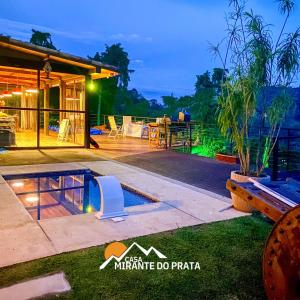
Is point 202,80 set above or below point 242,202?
above

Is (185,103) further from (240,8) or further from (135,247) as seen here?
(135,247)

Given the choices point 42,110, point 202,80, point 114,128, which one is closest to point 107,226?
point 42,110

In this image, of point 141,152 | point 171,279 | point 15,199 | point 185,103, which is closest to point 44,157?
point 141,152

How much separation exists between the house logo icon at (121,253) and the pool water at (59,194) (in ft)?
4.50

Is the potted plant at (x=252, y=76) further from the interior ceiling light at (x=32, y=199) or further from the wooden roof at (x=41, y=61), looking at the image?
the wooden roof at (x=41, y=61)

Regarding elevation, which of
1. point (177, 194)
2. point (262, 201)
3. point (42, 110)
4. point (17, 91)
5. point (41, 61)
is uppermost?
point (41, 61)

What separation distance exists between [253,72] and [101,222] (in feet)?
8.34

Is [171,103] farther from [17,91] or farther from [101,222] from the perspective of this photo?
[101,222]

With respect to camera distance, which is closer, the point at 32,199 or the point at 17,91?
the point at 32,199

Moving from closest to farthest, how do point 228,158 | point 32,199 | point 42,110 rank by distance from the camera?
1. point 32,199
2. point 228,158
3. point 42,110

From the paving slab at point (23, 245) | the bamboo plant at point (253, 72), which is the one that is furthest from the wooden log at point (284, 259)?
the bamboo plant at point (253, 72)

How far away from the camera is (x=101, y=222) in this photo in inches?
133

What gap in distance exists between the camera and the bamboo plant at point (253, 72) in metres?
3.91

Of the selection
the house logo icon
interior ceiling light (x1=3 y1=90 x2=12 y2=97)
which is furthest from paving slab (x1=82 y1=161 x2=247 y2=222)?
interior ceiling light (x1=3 y1=90 x2=12 y2=97)
